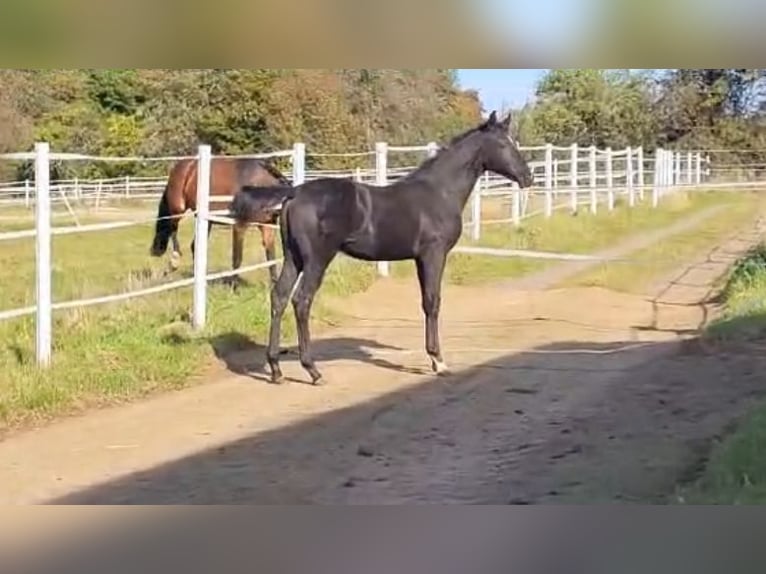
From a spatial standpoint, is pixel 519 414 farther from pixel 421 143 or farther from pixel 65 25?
pixel 65 25


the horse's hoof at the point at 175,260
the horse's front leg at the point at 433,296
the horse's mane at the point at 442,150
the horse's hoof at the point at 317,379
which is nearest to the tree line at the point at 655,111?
the horse's mane at the point at 442,150

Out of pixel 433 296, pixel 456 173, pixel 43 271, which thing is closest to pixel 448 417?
pixel 433 296

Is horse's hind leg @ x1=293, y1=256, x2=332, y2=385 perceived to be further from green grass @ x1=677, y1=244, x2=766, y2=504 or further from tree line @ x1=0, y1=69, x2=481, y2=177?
green grass @ x1=677, y1=244, x2=766, y2=504

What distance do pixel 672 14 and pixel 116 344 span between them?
158 centimetres

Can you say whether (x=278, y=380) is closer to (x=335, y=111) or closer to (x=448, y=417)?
(x=448, y=417)

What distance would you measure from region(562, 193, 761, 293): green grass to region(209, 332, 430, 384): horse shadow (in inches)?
18.2

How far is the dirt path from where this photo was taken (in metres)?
2.32

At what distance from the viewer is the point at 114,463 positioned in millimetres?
2393

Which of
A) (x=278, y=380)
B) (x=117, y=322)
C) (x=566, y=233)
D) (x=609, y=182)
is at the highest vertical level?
(x=609, y=182)

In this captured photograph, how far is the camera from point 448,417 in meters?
2.49

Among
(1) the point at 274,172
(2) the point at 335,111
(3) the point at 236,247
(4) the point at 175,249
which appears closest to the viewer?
(2) the point at 335,111

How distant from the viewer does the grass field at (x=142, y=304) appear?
2602 mm

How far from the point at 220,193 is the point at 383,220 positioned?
42 centimetres

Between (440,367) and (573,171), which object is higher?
(573,171)
